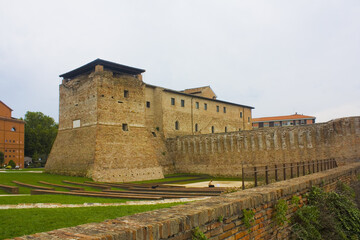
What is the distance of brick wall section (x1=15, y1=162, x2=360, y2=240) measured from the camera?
2.90 meters

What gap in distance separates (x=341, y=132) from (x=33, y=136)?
5162 centimetres

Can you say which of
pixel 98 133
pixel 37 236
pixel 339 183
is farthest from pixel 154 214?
pixel 98 133

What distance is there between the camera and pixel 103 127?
79.3 feet

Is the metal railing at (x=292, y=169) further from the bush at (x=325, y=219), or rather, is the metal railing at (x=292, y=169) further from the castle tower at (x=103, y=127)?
the castle tower at (x=103, y=127)

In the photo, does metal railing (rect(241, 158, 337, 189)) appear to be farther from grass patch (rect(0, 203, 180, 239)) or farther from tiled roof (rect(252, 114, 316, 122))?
tiled roof (rect(252, 114, 316, 122))

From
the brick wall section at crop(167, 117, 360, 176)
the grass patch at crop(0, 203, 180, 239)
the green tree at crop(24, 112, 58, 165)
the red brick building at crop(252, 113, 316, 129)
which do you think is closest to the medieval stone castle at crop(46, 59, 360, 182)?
the brick wall section at crop(167, 117, 360, 176)

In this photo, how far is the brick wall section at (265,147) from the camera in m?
22.8

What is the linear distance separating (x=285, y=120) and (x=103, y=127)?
51.0 m

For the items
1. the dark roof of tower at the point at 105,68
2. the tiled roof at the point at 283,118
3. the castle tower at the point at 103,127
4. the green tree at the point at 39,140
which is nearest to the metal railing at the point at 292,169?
the castle tower at the point at 103,127

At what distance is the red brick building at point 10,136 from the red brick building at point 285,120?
165ft

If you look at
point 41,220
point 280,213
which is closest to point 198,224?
point 280,213

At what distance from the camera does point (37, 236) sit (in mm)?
2770

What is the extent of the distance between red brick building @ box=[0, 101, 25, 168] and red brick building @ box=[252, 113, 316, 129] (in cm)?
5038

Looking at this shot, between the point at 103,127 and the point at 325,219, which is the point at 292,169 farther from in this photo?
the point at 103,127
